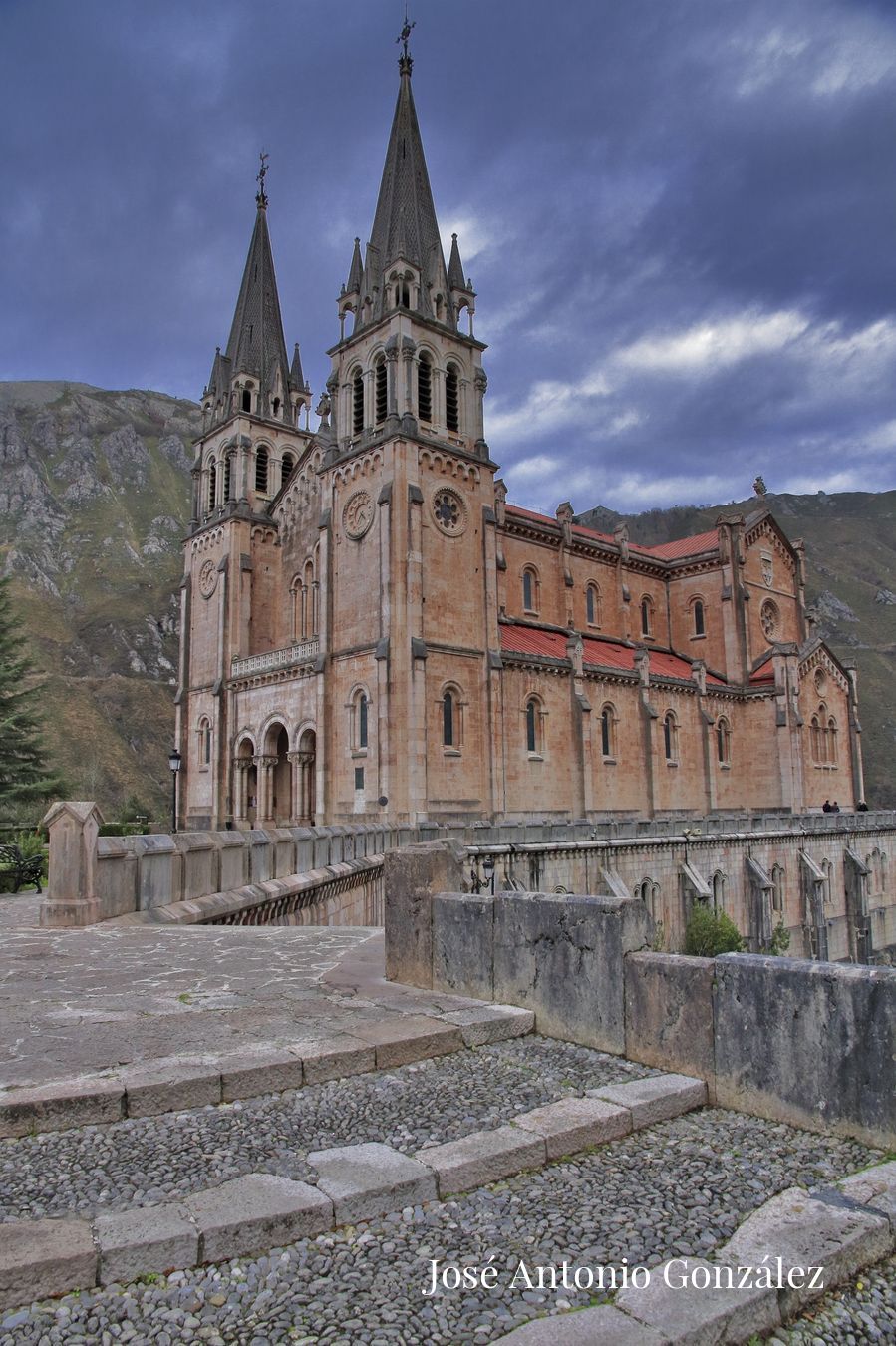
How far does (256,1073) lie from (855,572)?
156925 mm

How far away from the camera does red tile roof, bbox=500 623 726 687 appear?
3553 cm

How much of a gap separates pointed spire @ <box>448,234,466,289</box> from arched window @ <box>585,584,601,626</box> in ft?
50.7

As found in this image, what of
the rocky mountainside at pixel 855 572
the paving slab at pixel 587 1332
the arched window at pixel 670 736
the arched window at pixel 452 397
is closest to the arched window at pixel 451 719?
the arched window at pixel 452 397

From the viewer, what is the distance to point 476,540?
110 ft

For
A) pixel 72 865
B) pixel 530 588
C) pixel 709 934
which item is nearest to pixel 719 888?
pixel 709 934

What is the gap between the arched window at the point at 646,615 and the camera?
47.5m

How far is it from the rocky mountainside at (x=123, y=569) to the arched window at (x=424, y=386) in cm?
3515

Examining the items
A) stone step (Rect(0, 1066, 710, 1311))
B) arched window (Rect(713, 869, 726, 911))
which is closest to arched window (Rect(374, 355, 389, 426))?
arched window (Rect(713, 869, 726, 911))

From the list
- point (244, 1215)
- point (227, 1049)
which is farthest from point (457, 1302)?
point (227, 1049)

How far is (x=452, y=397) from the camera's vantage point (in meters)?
35.0

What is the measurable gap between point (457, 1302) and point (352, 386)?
34.6m

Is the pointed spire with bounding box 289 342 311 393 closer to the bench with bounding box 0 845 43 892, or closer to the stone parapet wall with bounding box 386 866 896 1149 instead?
the bench with bounding box 0 845 43 892

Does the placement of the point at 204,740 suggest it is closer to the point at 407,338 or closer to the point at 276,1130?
the point at 407,338

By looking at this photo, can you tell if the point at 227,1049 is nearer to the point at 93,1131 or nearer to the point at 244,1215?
the point at 93,1131
